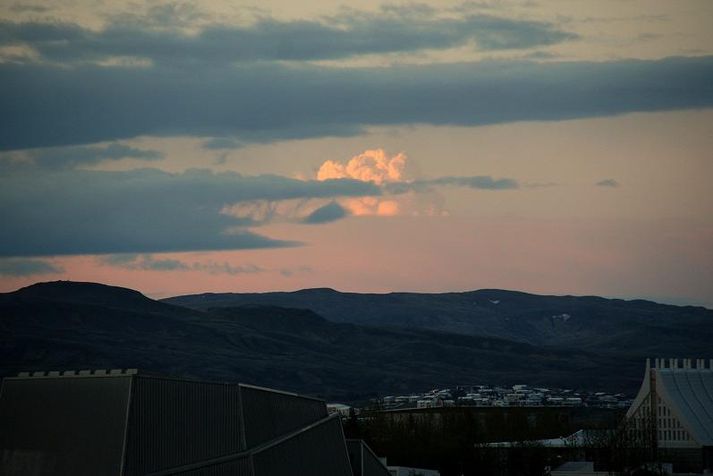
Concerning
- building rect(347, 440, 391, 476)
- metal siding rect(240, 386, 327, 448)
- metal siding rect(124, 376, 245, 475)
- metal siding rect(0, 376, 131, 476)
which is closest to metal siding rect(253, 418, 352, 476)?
metal siding rect(240, 386, 327, 448)

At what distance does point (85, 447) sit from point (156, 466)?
4517mm

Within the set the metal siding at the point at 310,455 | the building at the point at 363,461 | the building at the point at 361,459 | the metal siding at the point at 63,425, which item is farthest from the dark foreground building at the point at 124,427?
the building at the point at 363,461

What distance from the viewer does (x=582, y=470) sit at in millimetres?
165875

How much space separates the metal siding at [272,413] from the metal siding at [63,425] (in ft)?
53.6

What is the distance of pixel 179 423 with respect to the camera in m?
106

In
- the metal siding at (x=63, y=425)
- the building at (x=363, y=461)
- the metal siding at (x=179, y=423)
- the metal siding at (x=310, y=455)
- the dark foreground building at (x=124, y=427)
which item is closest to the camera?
the metal siding at (x=63, y=425)

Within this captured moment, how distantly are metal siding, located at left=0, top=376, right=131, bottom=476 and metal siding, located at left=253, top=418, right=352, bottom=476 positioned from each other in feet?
47.9

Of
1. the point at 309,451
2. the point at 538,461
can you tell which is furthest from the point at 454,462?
the point at 309,451

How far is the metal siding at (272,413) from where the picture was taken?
116m

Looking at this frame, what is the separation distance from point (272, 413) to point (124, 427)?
85.4 ft

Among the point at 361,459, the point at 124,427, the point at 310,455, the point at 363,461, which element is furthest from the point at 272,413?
the point at 124,427

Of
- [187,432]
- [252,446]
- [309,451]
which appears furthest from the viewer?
[309,451]

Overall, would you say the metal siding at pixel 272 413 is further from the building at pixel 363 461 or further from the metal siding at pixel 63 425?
Answer: the metal siding at pixel 63 425

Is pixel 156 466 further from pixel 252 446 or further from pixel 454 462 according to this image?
pixel 454 462
